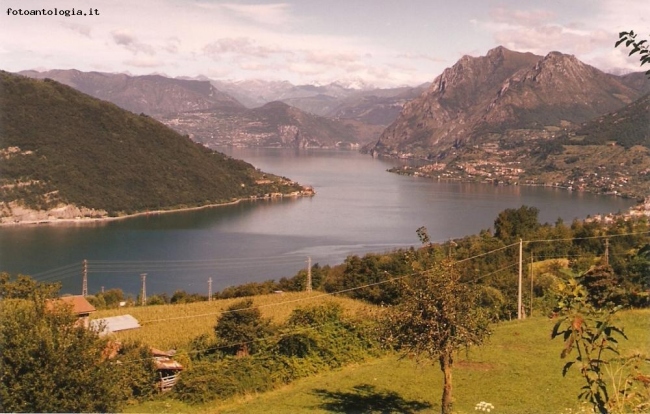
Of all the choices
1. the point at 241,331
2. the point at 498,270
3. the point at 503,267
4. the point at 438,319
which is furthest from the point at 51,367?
the point at 503,267

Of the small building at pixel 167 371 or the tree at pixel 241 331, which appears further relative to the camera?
the tree at pixel 241 331

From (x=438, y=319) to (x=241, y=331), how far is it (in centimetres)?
872

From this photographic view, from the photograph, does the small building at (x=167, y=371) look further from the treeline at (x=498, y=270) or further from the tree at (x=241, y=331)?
the treeline at (x=498, y=270)

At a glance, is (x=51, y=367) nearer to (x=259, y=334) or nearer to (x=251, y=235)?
(x=259, y=334)

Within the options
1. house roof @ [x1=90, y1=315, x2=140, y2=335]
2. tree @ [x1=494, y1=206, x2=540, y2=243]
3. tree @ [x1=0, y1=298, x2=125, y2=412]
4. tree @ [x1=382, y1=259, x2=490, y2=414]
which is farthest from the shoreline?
tree @ [x1=382, y1=259, x2=490, y2=414]

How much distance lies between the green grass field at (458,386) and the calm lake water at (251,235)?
1469 inches

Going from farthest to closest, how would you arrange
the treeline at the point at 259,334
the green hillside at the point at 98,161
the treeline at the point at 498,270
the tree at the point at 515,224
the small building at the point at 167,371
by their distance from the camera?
the green hillside at the point at 98,161, the tree at the point at 515,224, the treeline at the point at 498,270, the small building at the point at 167,371, the treeline at the point at 259,334

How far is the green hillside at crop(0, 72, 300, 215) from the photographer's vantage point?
9950 centimetres

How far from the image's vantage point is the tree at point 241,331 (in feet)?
57.0

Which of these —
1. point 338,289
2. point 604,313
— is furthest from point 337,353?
point 338,289

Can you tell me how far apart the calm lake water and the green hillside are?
9398mm

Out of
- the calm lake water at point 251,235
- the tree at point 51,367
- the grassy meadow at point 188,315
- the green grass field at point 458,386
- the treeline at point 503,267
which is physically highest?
the tree at point 51,367

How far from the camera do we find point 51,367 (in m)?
8.30

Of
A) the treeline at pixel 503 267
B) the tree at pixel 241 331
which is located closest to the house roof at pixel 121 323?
the tree at pixel 241 331
